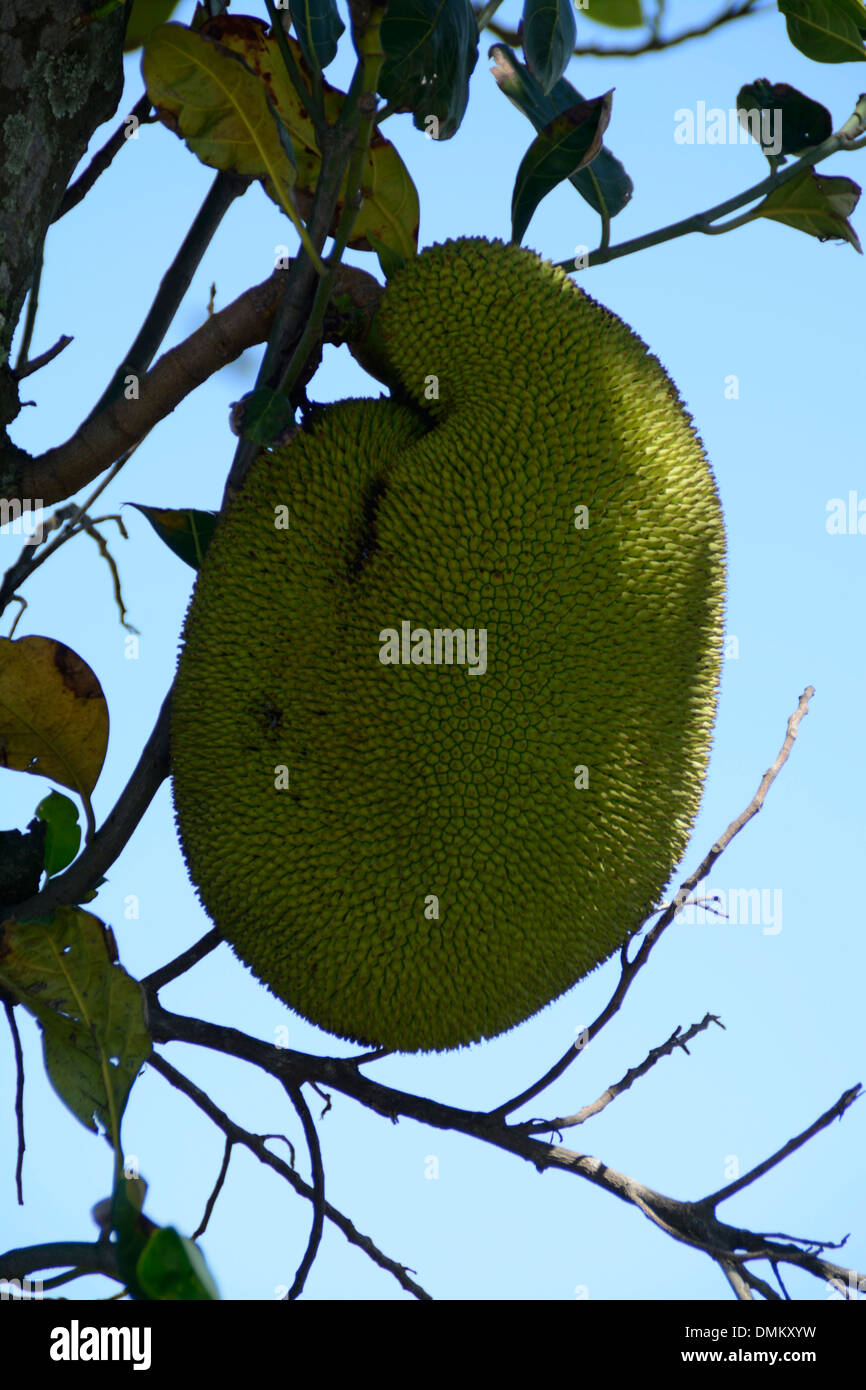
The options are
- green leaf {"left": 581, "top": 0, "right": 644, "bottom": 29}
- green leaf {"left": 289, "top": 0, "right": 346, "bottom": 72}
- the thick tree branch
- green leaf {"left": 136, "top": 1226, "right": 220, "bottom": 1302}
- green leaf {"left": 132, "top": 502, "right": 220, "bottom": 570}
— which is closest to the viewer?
green leaf {"left": 136, "top": 1226, "right": 220, "bottom": 1302}

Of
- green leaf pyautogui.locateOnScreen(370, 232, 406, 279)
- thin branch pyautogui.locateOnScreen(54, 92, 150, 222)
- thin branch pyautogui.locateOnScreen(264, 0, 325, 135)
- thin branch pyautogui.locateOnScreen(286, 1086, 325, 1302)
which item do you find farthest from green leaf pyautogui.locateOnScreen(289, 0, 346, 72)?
thin branch pyautogui.locateOnScreen(286, 1086, 325, 1302)

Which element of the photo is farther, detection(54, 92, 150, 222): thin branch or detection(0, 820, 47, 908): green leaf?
detection(54, 92, 150, 222): thin branch

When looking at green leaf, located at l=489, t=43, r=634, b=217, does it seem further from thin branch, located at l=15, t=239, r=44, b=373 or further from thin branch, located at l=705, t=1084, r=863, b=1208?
thin branch, located at l=705, t=1084, r=863, b=1208

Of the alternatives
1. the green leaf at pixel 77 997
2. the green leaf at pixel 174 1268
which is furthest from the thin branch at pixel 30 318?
the green leaf at pixel 174 1268

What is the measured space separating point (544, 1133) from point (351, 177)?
1056 mm

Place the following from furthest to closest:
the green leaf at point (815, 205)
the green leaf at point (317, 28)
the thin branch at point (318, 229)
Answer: the green leaf at point (815, 205)
the green leaf at point (317, 28)
the thin branch at point (318, 229)

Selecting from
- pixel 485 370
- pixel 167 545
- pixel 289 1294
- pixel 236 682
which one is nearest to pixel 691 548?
pixel 485 370

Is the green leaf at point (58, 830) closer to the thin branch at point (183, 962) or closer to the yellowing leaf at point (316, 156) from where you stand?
the thin branch at point (183, 962)

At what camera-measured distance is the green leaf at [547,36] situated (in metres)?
1.38

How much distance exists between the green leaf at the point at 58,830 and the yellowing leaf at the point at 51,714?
0.09ft

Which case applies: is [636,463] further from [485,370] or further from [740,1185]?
[740,1185]

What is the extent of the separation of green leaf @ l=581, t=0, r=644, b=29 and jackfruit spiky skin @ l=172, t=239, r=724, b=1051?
0.78 metres

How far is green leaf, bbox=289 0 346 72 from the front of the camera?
51.4 inches

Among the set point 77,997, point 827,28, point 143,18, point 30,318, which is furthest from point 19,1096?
point 827,28
